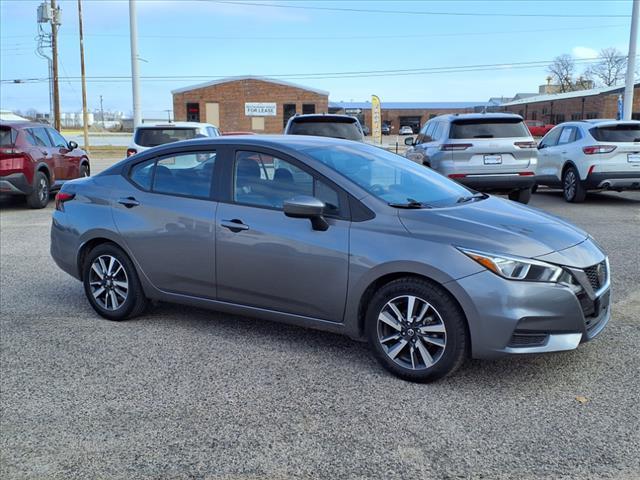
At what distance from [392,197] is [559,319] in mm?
1400

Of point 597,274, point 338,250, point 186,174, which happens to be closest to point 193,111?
point 186,174

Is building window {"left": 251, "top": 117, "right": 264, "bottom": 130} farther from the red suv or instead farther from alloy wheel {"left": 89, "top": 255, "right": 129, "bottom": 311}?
alloy wheel {"left": 89, "top": 255, "right": 129, "bottom": 311}

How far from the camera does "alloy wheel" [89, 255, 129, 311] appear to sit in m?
5.47

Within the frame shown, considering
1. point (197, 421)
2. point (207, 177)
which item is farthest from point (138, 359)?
point (207, 177)

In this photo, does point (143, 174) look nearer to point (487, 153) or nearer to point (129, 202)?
point (129, 202)

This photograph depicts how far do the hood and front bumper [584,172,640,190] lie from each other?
27.9ft

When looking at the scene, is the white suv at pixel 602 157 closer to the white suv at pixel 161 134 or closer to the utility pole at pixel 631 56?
the white suv at pixel 161 134

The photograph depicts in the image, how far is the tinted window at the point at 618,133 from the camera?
12117 mm

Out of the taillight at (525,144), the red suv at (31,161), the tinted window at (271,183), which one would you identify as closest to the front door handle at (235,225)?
the tinted window at (271,183)

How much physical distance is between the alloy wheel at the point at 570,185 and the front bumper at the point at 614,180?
0.57 m

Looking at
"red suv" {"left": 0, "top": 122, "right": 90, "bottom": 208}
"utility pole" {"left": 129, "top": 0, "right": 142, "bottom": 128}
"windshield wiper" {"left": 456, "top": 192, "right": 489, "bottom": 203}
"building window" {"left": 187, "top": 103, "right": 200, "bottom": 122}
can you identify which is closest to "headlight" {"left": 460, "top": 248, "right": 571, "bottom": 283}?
"windshield wiper" {"left": 456, "top": 192, "right": 489, "bottom": 203}

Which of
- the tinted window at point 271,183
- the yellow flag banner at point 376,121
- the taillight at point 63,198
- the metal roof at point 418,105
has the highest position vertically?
the metal roof at point 418,105

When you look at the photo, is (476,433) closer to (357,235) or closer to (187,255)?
(357,235)

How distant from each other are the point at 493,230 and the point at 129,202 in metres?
3.03
